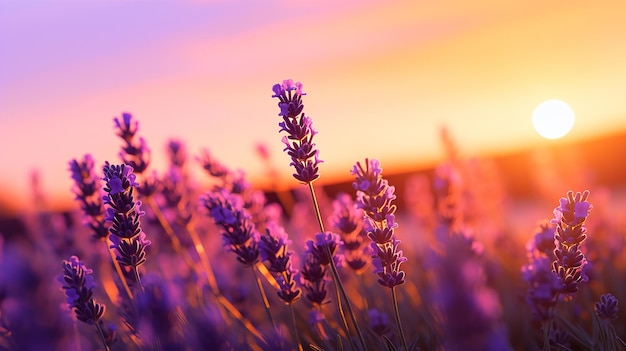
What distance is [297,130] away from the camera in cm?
234

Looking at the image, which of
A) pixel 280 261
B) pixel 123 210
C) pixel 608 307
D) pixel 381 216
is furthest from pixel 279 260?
pixel 608 307

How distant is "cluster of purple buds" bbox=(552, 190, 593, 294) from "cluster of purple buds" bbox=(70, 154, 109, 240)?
70.4 inches

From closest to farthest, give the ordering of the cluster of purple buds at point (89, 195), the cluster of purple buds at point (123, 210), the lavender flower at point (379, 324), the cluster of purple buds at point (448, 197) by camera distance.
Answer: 1. the cluster of purple buds at point (123, 210)
2. the lavender flower at point (379, 324)
3. the cluster of purple buds at point (89, 195)
4. the cluster of purple buds at point (448, 197)

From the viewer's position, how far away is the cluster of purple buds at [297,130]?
91.0 inches

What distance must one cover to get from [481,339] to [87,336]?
11.3 ft

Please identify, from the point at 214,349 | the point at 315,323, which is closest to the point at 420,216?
the point at 315,323

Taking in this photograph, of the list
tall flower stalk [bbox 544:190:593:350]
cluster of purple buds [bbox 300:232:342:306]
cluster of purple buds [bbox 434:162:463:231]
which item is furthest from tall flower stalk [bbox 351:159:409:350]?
cluster of purple buds [bbox 434:162:463:231]

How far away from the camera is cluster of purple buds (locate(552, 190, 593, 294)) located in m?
2.10

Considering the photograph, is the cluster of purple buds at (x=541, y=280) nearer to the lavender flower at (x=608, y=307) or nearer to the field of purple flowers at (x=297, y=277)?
the field of purple flowers at (x=297, y=277)

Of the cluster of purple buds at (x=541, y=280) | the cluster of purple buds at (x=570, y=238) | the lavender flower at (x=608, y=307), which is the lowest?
the lavender flower at (x=608, y=307)

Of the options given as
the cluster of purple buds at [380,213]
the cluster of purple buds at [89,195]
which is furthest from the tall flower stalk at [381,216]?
the cluster of purple buds at [89,195]

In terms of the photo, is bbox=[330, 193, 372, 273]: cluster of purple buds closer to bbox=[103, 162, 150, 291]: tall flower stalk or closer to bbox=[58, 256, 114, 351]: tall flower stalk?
bbox=[103, 162, 150, 291]: tall flower stalk

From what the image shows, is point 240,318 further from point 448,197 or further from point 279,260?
point 448,197

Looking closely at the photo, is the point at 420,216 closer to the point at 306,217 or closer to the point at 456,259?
the point at 306,217
